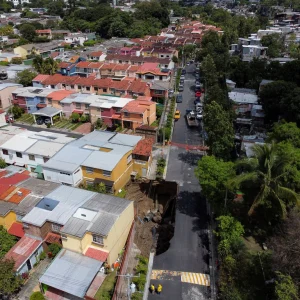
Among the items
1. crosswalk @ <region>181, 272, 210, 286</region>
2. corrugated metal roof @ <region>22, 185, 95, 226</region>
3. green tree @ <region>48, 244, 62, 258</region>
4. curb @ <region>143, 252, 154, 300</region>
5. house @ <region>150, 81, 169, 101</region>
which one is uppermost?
house @ <region>150, 81, 169, 101</region>

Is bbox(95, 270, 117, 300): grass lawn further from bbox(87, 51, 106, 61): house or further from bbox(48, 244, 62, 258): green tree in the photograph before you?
bbox(87, 51, 106, 61): house

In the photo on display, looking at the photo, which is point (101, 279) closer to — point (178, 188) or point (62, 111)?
point (178, 188)

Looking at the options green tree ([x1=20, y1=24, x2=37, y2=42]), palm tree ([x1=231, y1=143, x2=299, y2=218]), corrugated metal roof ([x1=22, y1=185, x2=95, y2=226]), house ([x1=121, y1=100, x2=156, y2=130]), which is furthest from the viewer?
green tree ([x1=20, y1=24, x2=37, y2=42])

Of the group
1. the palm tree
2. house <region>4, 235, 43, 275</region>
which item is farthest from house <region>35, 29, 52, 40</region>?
the palm tree

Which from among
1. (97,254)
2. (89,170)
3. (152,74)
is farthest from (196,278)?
(152,74)

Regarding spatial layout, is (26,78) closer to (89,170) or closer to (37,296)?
(89,170)

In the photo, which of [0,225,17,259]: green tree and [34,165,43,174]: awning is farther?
[34,165,43,174]: awning
